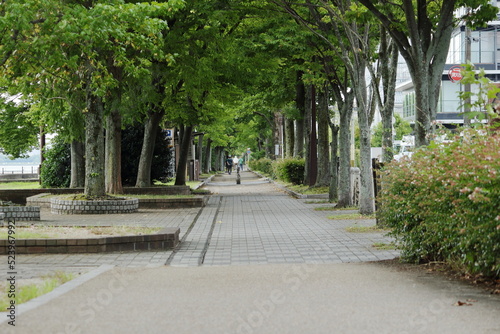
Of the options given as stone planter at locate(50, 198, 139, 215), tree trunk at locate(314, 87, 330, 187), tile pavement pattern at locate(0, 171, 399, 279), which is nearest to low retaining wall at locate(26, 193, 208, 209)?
tile pavement pattern at locate(0, 171, 399, 279)

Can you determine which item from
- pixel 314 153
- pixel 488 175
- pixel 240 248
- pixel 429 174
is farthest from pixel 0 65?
pixel 314 153

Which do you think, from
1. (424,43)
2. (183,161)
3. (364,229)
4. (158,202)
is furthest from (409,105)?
(424,43)

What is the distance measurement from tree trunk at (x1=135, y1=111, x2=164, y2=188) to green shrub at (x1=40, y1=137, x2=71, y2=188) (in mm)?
3318

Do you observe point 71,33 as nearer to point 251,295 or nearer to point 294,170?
point 251,295

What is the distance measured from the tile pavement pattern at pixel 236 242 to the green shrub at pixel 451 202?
1293mm

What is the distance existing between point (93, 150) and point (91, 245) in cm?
1000

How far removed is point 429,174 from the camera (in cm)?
849

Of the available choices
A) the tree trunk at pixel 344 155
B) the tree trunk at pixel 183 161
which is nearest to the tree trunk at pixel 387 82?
the tree trunk at pixel 344 155

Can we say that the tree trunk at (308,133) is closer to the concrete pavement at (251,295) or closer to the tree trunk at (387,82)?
the tree trunk at (387,82)

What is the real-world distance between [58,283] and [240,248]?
482 cm

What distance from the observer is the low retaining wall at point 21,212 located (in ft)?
52.9

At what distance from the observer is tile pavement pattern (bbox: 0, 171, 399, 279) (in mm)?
10269

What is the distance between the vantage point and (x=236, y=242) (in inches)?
518

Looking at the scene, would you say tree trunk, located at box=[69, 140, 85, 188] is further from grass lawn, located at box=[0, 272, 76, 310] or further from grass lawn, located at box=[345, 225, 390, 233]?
grass lawn, located at box=[0, 272, 76, 310]
